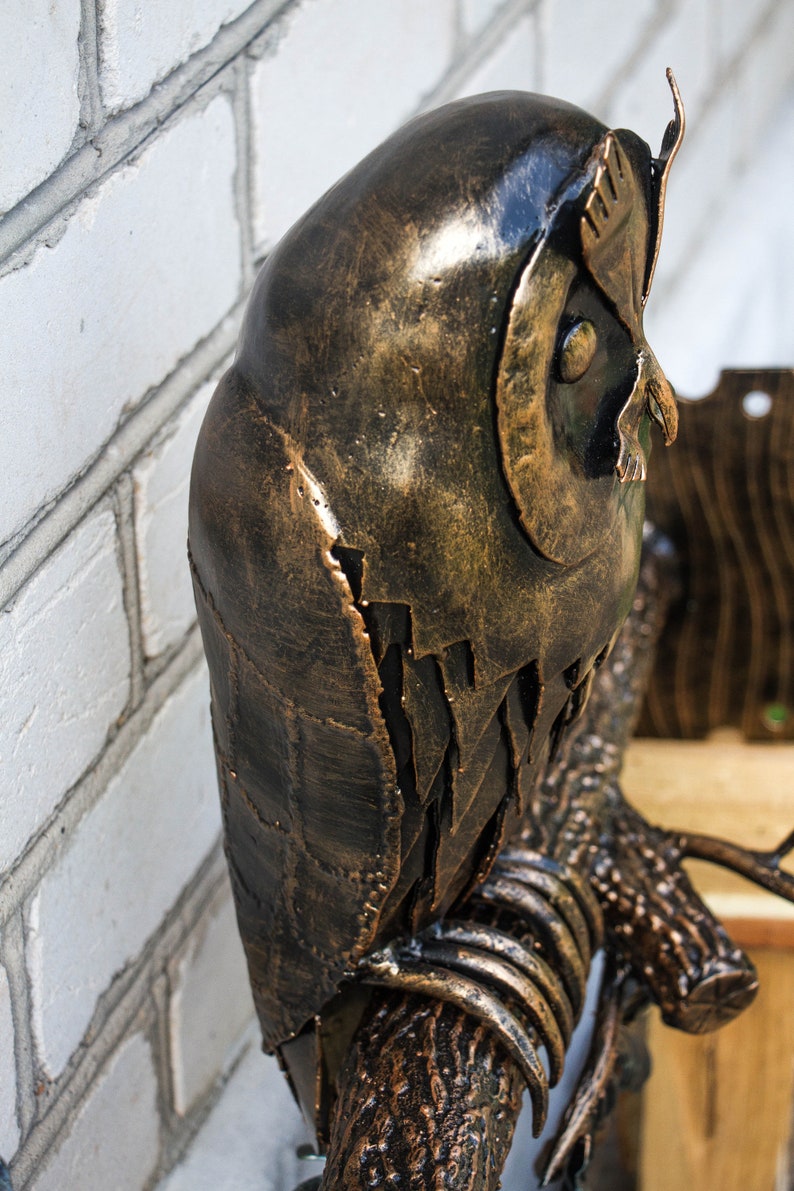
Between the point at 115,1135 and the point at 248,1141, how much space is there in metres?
0.11

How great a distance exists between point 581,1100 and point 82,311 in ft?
1.37

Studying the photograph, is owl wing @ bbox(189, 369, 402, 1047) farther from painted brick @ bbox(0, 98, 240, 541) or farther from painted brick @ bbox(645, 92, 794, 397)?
painted brick @ bbox(645, 92, 794, 397)

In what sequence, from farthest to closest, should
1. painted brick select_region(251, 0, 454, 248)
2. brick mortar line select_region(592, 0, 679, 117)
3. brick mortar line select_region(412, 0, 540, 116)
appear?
brick mortar line select_region(592, 0, 679, 117) → brick mortar line select_region(412, 0, 540, 116) → painted brick select_region(251, 0, 454, 248)

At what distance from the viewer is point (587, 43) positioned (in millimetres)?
1201

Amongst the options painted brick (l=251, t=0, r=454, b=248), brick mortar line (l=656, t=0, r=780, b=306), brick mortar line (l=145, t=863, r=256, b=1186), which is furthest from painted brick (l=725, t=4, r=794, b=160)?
Answer: brick mortar line (l=145, t=863, r=256, b=1186)

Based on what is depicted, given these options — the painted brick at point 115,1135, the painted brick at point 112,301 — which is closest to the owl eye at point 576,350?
the painted brick at point 112,301

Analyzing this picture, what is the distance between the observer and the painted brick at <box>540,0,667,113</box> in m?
1.12

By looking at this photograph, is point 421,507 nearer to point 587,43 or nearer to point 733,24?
point 587,43

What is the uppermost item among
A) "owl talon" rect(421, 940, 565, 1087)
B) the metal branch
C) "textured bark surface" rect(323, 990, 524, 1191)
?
the metal branch

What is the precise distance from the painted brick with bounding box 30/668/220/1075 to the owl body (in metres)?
0.17

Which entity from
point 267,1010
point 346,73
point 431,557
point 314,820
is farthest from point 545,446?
point 346,73

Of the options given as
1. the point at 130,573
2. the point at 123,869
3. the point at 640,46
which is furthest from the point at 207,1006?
the point at 640,46

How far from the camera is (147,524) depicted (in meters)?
0.64

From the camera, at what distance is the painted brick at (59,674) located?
53 cm
